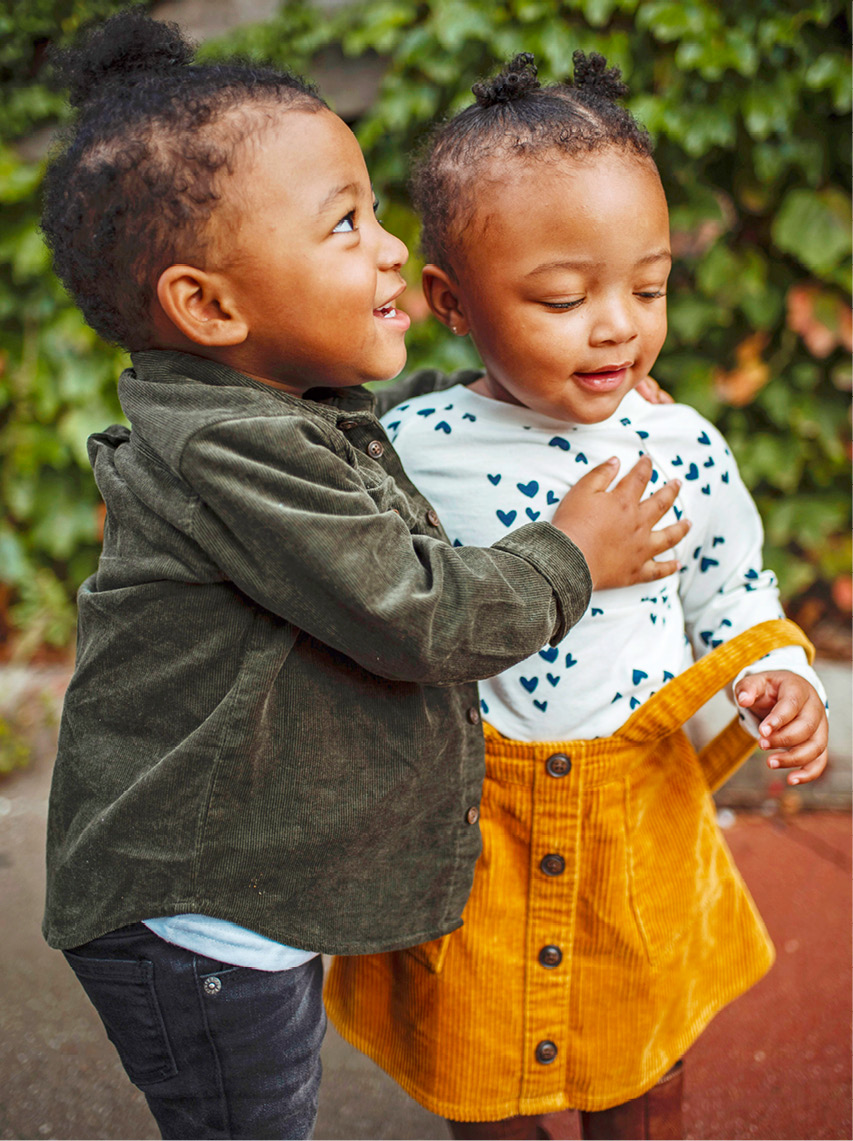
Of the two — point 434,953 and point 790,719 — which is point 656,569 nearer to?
point 790,719

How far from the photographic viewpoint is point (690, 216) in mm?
3084

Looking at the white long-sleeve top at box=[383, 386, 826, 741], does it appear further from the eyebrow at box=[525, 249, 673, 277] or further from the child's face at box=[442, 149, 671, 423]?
the eyebrow at box=[525, 249, 673, 277]

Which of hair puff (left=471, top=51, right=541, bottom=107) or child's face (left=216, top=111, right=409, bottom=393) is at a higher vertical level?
hair puff (left=471, top=51, right=541, bottom=107)

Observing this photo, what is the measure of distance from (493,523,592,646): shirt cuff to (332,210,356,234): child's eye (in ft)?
1.44

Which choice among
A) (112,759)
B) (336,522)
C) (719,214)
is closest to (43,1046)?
(112,759)

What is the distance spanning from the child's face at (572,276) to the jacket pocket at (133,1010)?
37.4 inches

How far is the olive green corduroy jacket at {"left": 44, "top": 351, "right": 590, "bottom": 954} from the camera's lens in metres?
1.15

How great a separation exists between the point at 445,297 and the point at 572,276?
0.26 m

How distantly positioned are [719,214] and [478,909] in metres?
2.39

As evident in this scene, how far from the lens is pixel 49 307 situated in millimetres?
3539

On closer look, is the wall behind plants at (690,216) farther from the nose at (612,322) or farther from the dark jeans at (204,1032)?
the dark jeans at (204,1032)

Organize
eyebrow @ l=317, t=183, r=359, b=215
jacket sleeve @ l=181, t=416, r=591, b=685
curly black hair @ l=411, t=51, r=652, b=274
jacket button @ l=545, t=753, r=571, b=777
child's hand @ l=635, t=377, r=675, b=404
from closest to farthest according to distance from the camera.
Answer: jacket sleeve @ l=181, t=416, r=591, b=685
eyebrow @ l=317, t=183, r=359, b=215
curly black hair @ l=411, t=51, r=652, b=274
jacket button @ l=545, t=753, r=571, b=777
child's hand @ l=635, t=377, r=675, b=404

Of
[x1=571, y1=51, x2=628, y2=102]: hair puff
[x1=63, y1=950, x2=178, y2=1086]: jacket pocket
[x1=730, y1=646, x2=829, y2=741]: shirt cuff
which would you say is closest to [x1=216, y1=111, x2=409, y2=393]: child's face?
[x1=571, y1=51, x2=628, y2=102]: hair puff

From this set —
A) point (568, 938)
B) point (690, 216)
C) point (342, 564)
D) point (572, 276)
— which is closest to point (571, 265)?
point (572, 276)
